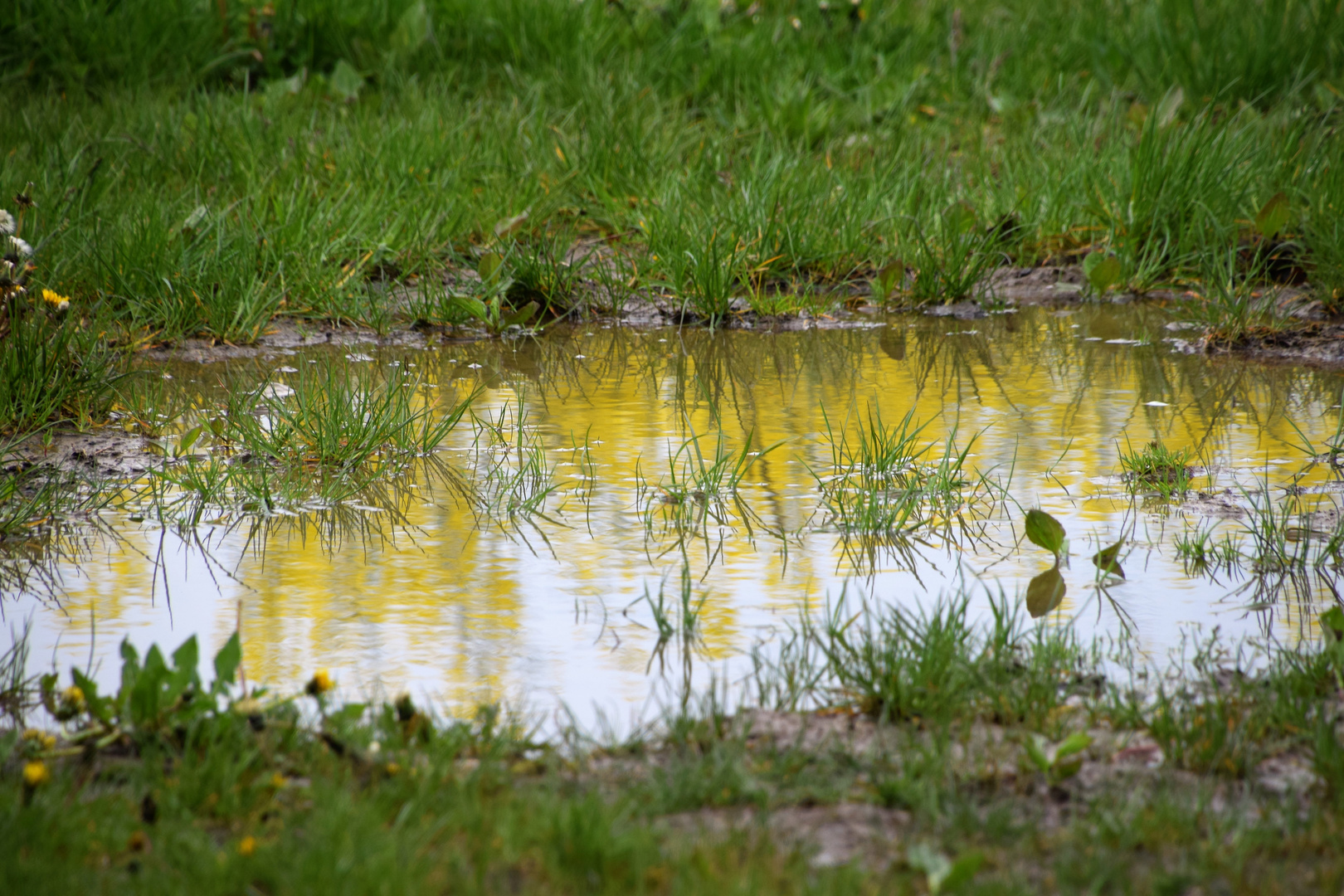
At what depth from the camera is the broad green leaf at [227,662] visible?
200cm

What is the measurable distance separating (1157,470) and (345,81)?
496 centimetres

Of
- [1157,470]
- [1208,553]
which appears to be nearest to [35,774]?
[1208,553]

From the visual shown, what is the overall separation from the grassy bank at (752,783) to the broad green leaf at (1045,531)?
41 centimetres

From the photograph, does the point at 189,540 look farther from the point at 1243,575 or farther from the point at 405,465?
the point at 1243,575

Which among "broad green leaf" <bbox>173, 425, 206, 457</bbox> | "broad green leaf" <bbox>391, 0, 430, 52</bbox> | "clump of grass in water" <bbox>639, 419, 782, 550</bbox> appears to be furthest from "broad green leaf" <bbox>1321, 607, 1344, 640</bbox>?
"broad green leaf" <bbox>391, 0, 430, 52</bbox>

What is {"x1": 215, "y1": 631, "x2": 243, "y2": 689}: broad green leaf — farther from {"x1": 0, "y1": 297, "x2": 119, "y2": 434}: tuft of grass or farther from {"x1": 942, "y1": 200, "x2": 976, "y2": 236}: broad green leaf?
{"x1": 942, "y1": 200, "x2": 976, "y2": 236}: broad green leaf

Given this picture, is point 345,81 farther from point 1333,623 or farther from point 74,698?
point 1333,623

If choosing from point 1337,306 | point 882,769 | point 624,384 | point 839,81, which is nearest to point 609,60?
point 839,81

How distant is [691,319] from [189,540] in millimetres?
2499

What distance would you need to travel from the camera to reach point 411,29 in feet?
23.7

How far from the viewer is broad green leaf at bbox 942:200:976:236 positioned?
5.07 m

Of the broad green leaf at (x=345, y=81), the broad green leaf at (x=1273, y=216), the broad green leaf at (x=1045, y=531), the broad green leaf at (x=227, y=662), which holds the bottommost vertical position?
the broad green leaf at (x=227, y=662)

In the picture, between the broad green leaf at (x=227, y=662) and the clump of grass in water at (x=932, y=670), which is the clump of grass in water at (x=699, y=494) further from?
the broad green leaf at (x=227, y=662)

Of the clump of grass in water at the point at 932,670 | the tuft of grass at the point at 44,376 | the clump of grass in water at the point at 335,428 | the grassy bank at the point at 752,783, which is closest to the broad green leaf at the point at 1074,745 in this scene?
the grassy bank at the point at 752,783
